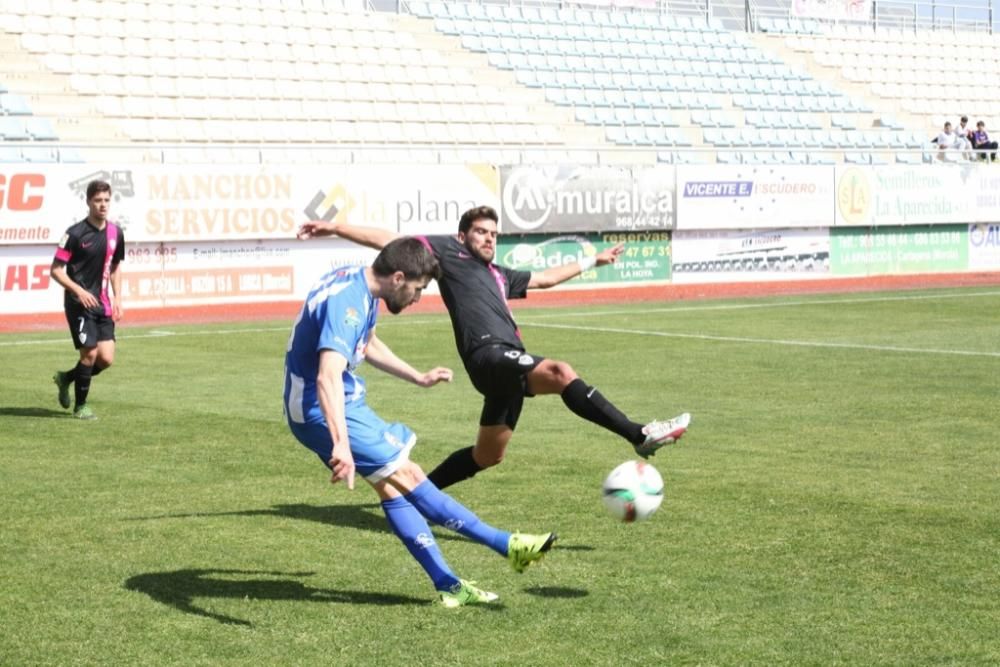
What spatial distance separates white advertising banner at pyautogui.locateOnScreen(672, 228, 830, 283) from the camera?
3369 cm

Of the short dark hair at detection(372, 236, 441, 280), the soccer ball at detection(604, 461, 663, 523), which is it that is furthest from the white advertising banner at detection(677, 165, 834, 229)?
the short dark hair at detection(372, 236, 441, 280)

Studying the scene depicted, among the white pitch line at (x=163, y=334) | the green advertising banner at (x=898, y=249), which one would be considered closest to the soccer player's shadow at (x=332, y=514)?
the white pitch line at (x=163, y=334)

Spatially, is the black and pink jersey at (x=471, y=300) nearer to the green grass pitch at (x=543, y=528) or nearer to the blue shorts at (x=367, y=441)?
the green grass pitch at (x=543, y=528)

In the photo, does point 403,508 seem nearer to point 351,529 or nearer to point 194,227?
point 351,529

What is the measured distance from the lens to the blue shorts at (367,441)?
7105 millimetres

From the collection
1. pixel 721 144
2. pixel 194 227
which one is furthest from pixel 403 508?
pixel 721 144

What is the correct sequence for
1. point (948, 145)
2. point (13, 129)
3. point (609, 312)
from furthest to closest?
point (948, 145) < point (13, 129) < point (609, 312)

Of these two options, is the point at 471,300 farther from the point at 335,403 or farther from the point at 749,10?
the point at 749,10

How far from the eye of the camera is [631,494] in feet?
26.2

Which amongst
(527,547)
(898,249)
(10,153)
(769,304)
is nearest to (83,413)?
(527,547)

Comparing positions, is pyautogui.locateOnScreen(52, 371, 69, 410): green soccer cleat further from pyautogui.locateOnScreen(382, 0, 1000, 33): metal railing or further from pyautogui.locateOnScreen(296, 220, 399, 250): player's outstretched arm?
pyautogui.locateOnScreen(382, 0, 1000, 33): metal railing

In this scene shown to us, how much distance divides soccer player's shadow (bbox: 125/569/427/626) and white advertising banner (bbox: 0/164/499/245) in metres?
18.6

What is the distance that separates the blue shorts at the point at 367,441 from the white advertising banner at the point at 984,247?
3430cm

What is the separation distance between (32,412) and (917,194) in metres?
27.2
